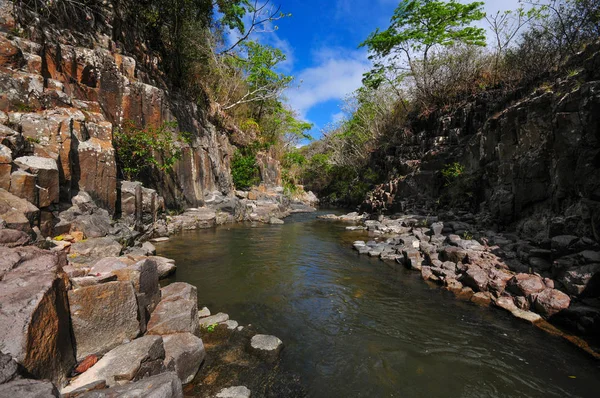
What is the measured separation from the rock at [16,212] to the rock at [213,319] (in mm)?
3354

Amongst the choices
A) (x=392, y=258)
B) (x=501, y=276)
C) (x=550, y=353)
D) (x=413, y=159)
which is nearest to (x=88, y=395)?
(x=550, y=353)

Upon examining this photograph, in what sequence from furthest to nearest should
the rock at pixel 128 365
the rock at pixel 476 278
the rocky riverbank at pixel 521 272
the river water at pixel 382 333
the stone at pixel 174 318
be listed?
the rock at pixel 476 278, the rocky riverbank at pixel 521 272, the stone at pixel 174 318, the river water at pixel 382 333, the rock at pixel 128 365

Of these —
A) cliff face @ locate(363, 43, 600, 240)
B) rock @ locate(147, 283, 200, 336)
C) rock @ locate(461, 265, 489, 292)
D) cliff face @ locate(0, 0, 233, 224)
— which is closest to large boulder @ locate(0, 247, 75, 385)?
rock @ locate(147, 283, 200, 336)

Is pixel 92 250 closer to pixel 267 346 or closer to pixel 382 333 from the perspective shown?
pixel 267 346

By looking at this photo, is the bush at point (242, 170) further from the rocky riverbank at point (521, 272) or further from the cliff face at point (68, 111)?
the rocky riverbank at point (521, 272)

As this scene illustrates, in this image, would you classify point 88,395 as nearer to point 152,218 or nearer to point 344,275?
point 344,275

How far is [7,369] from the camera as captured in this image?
203 centimetres

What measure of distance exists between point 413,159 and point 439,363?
1764 cm

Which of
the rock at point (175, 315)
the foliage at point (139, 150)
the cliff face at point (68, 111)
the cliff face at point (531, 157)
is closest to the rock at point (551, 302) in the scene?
the cliff face at point (531, 157)

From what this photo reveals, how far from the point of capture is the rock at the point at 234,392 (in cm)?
329

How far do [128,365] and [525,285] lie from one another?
732cm

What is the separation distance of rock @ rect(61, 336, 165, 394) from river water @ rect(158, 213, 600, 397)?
1.85 m

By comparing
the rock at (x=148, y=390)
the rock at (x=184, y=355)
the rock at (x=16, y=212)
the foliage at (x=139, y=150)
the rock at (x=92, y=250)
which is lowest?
the rock at (x=184, y=355)

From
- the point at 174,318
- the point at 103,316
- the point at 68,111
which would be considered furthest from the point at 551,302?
the point at 68,111
